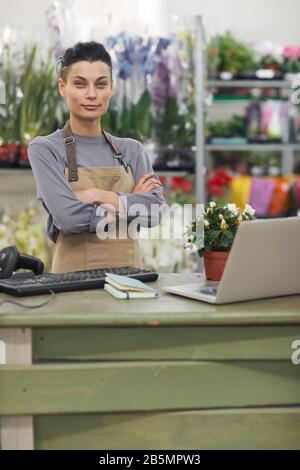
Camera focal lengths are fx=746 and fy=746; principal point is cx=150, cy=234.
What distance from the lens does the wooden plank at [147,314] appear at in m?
1.79

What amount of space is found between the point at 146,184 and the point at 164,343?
1.07m

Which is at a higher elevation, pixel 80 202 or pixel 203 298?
pixel 80 202

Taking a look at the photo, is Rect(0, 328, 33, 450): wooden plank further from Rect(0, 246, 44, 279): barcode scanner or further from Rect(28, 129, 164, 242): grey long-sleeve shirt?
Rect(28, 129, 164, 242): grey long-sleeve shirt

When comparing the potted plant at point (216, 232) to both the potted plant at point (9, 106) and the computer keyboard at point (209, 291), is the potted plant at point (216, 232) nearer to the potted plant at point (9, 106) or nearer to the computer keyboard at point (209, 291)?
the computer keyboard at point (209, 291)

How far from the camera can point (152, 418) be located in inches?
72.2

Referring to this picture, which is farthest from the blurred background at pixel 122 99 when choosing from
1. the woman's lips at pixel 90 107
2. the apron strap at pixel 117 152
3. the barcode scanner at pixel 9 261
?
the barcode scanner at pixel 9 261

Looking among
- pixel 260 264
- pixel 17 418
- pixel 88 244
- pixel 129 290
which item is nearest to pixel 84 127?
pixel 88 244

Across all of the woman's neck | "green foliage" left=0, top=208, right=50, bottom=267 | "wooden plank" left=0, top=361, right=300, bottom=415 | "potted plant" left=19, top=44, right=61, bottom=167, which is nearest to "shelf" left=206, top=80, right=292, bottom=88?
"potted plant" left=19, top=44, right=61, bottom=167

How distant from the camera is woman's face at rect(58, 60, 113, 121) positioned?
2.69m

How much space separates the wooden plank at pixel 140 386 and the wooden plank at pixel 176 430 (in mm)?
28

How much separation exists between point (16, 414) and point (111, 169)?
121cm

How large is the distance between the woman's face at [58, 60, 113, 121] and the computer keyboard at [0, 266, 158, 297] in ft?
2.29

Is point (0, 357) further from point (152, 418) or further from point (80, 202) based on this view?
point (80, 202)

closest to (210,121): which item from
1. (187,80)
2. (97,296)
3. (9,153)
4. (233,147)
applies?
(233,147)
